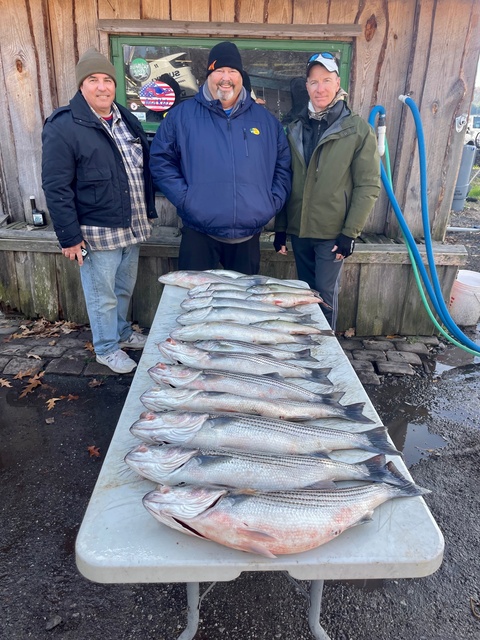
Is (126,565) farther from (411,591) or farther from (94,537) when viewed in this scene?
(411,591)

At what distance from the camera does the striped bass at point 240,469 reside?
1.86m

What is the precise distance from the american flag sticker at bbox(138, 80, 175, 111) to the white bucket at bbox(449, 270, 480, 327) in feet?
13.0

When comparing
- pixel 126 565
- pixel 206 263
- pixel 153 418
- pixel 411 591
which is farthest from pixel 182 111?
pixel 411 591

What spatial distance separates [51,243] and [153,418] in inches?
157

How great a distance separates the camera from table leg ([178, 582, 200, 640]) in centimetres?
213

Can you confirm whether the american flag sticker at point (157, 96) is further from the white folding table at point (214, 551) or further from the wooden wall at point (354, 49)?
the white folding table at point (214, 551)

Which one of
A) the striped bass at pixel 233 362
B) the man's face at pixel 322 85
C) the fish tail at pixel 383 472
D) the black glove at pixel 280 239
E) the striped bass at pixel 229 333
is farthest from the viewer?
the black glove at pixel 280 239

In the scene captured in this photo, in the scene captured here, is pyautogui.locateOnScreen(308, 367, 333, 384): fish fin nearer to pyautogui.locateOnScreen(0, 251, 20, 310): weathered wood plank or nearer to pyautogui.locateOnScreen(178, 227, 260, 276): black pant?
pyautogui.locateOnScreen(178, 227, 260, 276): black pant

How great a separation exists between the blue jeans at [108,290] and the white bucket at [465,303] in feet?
12.5

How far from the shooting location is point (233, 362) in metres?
2.72

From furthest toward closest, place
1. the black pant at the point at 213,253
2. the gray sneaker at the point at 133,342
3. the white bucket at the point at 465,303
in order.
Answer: the white bucket at the point at 465,303
the gray sneaker at the point at 133,342
the black pant at the point at 213,253

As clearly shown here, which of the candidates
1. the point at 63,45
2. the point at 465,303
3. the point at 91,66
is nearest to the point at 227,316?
the point at 91,66

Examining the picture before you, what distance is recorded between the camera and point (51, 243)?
17.9 feet

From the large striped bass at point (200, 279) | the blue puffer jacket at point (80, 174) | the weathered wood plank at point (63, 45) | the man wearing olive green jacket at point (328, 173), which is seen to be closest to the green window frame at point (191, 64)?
the weathered wood plank at point (63, 45)
